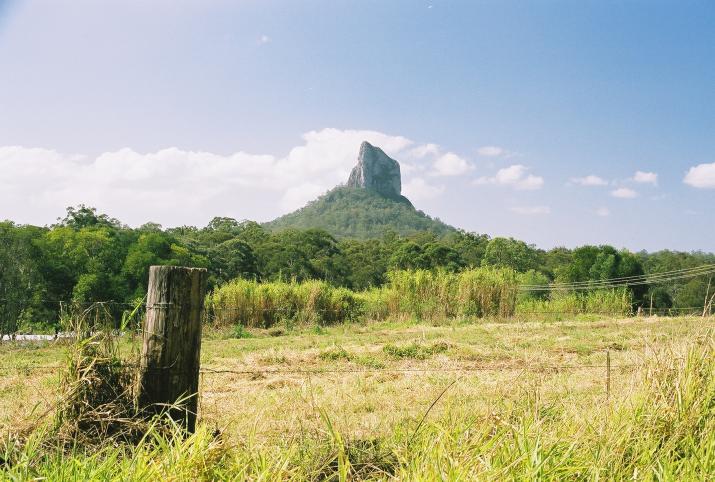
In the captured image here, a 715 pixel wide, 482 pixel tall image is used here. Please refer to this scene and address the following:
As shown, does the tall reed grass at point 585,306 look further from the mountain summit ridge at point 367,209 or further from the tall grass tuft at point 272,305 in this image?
the mountain summit ridge at point 367,209

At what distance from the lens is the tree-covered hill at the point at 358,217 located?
89.4 metres

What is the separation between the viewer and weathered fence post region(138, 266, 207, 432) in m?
2.74

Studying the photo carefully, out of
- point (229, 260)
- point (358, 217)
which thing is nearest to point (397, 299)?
point (229, 260)

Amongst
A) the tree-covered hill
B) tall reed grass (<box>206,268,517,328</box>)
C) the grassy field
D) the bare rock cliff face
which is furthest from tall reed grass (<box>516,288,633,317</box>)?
the bare rock cliff face

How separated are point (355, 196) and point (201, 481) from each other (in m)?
106

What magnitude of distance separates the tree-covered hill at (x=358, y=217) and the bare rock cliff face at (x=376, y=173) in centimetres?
626

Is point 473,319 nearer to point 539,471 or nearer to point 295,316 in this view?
point 295,316

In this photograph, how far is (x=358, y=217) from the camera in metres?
95.1

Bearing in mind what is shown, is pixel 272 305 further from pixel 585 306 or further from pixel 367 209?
pixel 367 209

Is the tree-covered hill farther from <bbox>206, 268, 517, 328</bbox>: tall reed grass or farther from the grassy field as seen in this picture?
the grassy field

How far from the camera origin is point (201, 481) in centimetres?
230

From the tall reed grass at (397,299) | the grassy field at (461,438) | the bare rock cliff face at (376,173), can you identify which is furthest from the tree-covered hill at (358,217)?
the grassy field at (461,438)

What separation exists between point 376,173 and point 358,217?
2793 cm

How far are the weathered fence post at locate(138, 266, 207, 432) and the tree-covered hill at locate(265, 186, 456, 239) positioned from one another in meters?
81.3
